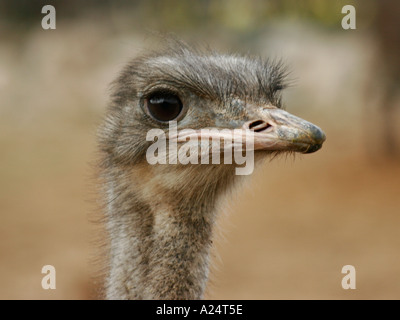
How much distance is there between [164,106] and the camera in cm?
255

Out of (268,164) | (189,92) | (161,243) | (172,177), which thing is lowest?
(161,243)

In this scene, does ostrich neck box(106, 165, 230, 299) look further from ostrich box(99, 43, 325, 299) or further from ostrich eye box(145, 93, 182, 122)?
ostrich eye box(145, 93, 182, 122)

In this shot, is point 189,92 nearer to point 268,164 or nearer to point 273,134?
point 273,134

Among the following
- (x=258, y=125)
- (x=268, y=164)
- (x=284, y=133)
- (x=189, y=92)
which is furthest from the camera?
(x=268, y=164)

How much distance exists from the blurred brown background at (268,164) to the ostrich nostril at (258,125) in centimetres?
399

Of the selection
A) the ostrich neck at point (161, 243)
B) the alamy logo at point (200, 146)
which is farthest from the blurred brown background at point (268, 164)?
the alamy logo at point (200, 146)

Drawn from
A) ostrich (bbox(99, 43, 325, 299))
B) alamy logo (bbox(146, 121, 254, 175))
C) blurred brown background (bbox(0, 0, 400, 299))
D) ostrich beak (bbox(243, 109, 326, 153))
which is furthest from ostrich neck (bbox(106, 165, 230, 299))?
blurred brown background (bbox(0, 0, 400, 299))

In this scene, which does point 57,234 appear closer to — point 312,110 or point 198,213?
point 312,110

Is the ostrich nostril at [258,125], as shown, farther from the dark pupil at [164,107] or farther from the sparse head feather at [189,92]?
the dark pupil at [164,107]

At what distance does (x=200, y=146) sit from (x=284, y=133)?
29 centimetres

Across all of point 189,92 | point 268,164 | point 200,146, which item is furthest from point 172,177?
point 268,164

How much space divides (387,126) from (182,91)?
8496 millimetres

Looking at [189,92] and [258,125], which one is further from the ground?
[189,92]
